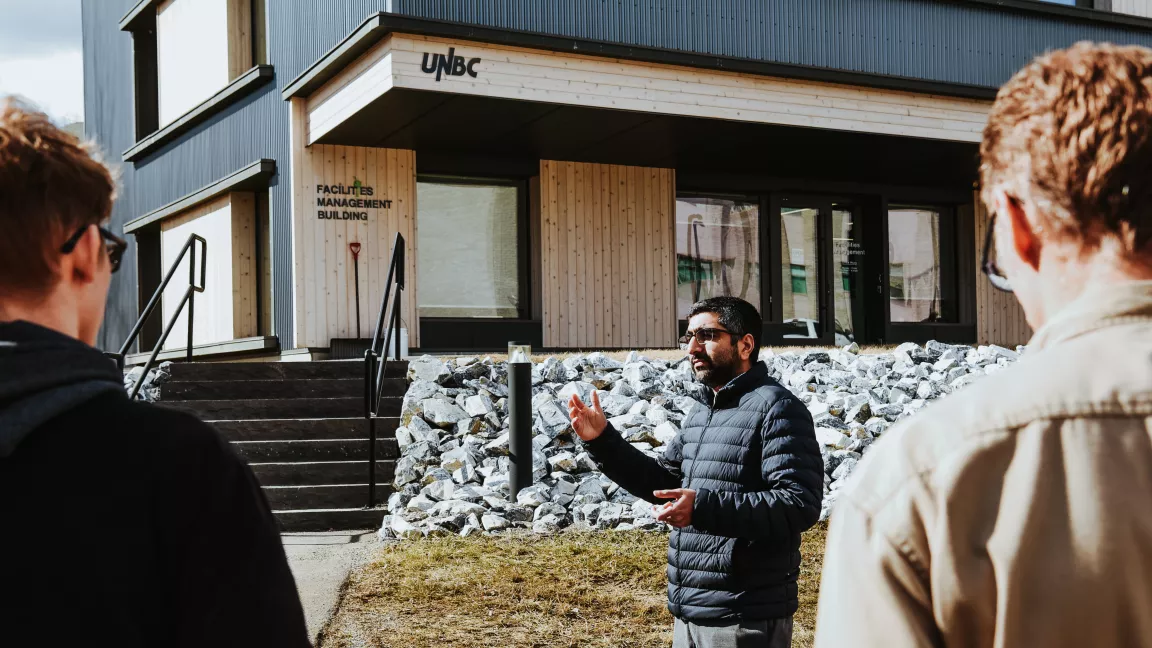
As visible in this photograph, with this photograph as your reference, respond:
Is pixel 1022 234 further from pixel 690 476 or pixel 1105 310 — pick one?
pixel 690 476

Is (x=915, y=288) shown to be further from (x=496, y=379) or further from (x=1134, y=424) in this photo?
(x=1134, y=424)

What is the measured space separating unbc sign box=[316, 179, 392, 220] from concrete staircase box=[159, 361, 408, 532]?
3143mm

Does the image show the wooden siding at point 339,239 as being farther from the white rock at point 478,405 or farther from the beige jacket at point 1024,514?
the beige jacket at point 1024,514

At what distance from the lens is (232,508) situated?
1512 mm

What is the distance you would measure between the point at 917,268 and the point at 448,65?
33.0 ft

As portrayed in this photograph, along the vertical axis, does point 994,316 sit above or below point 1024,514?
above

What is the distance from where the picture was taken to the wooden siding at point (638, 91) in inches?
450

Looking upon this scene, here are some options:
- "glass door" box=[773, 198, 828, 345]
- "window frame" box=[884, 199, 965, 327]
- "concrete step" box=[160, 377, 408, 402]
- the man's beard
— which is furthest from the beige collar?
"window frame" box=[884, 199, 965, 327]

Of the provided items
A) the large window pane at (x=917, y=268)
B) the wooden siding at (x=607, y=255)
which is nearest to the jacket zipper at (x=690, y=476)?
the wooden siding at (x=607, y=255)

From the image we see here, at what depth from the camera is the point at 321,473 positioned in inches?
367

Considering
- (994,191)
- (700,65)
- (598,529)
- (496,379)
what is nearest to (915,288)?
(700,65)

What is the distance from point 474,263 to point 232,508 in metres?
13.7

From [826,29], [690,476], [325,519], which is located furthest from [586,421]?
[826,29]

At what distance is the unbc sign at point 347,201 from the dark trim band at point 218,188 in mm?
1096
